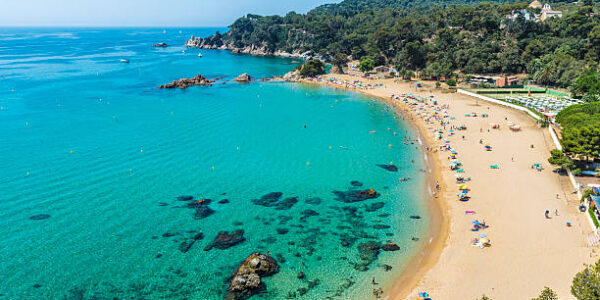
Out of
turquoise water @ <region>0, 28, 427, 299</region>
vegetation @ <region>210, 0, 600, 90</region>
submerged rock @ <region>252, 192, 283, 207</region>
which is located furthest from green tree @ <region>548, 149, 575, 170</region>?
vegetation @ <region>210, 0, 600, 90</region>

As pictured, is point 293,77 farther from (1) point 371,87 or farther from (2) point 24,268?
(2) point 24,268

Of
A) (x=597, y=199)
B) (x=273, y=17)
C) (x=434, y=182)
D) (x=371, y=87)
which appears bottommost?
(x=434, y=182)

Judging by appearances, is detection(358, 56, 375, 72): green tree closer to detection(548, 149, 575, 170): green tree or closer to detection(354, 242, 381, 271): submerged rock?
detection(548, 149, 575, 170): green tree

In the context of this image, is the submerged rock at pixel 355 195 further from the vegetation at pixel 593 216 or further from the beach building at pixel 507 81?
the beach building at pixel 507 81

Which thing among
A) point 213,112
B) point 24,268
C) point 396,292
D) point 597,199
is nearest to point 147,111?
point 213,112

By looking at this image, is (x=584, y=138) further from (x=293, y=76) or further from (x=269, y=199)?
(x=293, y=76)

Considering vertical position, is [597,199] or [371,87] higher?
[371,87]
